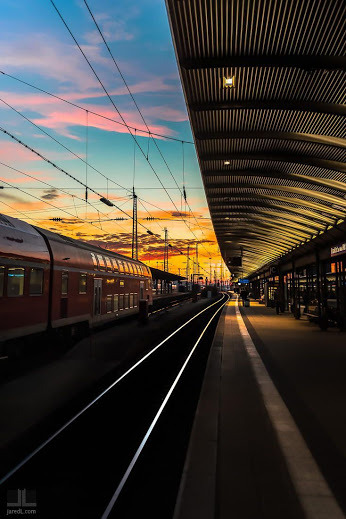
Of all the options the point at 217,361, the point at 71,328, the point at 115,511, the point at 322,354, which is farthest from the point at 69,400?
the point at 322,354

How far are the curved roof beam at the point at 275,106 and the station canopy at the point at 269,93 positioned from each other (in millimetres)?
24

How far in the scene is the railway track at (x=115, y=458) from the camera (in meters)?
3.76

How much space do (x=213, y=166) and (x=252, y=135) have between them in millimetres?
3734

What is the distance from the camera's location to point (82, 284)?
14.0m

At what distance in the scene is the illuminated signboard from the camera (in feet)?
52.1

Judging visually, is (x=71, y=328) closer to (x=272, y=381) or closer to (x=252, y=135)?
(x=272, y=381)

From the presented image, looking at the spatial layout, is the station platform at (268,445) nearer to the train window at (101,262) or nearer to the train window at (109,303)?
the train window at (101,262)

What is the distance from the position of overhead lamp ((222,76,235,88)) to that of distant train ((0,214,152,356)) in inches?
245

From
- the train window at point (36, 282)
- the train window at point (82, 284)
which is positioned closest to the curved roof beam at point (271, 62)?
the train window at point (36, 282)

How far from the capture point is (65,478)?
430 cm

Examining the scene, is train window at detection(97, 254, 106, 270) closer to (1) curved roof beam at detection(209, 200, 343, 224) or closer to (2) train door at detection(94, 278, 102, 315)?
(2) train door at detection(94, 278, 102, 315)

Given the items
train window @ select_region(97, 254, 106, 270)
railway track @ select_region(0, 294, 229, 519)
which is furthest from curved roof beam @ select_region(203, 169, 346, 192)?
railway track @ select_region(0, 294, 229, 519)

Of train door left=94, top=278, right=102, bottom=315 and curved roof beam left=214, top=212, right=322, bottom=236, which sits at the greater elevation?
curved roof beam left=214, top=212, right=322, bottom=236

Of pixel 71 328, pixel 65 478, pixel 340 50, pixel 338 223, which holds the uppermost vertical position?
pixel 340 50
